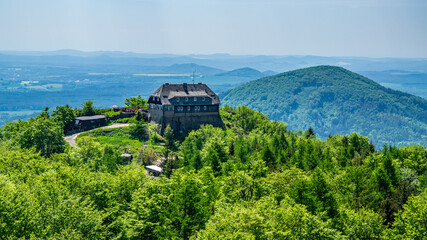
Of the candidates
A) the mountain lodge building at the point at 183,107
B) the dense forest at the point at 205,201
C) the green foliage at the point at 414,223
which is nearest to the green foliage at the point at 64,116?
the mountain lodge building at the point at 183,107

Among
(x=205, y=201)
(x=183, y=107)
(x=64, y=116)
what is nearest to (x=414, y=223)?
(x=205, y=201)

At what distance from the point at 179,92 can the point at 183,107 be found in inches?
229

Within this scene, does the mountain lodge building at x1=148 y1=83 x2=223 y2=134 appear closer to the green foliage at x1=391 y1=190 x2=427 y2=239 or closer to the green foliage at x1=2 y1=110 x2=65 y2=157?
the green foliage at x1=2 y1=110 x2=65 y2=157

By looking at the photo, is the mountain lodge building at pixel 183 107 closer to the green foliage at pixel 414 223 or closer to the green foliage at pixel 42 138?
the green foliage at pixel 42 138

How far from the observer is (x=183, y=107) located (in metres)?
124

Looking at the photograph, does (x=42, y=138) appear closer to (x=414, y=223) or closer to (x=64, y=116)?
(x=64, y=116)

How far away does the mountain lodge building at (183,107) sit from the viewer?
122062 mm

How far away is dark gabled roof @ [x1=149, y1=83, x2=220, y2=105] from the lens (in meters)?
124

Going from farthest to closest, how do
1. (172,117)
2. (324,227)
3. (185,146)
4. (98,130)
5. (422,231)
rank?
(172,117), (98,130), (185,146), (422,231), (324,227)

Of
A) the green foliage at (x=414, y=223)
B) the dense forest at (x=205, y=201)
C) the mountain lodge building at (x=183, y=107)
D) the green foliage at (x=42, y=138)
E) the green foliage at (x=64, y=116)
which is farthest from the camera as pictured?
the mountain lodge building at (x=183, y=107)

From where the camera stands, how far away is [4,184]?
162ft

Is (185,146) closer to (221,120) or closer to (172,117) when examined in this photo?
(172,117)

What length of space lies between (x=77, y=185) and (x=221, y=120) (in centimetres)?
8311

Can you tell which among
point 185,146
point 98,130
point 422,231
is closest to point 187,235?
point 422,231
